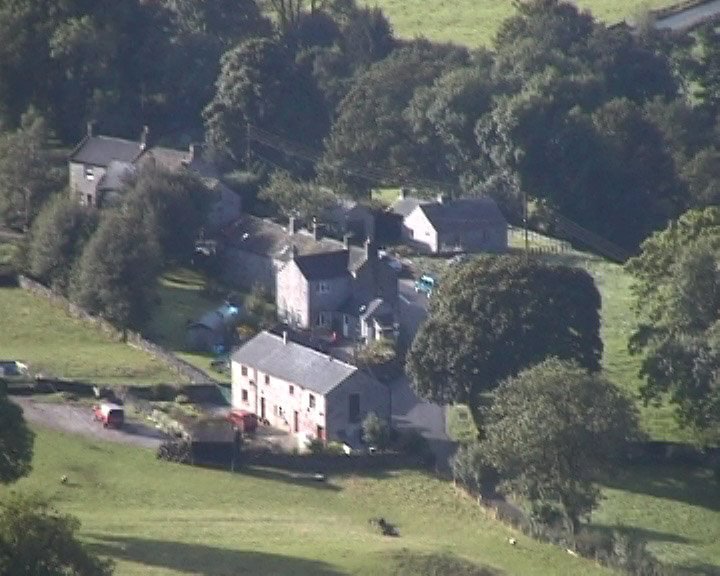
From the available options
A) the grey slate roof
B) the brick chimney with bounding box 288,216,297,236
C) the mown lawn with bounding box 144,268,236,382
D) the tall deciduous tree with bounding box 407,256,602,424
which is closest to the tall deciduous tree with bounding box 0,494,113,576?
the grey slate roof

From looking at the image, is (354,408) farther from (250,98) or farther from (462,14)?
(462,14)

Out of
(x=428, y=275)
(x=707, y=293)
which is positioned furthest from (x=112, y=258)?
(x=707, y=293)

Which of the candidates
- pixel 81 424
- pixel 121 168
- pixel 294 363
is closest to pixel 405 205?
pixel 121 168

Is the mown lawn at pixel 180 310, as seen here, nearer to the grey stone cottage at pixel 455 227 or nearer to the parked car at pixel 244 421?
the parked car at pixel 244 421

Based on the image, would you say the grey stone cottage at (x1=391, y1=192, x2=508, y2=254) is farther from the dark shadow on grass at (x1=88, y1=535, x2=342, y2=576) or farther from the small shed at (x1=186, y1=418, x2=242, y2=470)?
the dark shadow on grass at (x1=88, y1=535, x2=342, y2=576)

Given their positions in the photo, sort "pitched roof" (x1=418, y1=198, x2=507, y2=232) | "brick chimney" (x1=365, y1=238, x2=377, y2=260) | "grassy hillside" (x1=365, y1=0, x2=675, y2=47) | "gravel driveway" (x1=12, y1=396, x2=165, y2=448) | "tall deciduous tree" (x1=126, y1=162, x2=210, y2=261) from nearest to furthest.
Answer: "gravel driveway" (x1=12, y1=396, x2=165, y2=448) < "brick chimney" (x1=365, y1=238, x2=377, y2=260) < "tall deciduous tree" (x1=126, y1=162, x2=210, y2=261) < "pitched roof" (x1=418, y1=198, x2=507, y2=232) < "grassy hillside" (x1=365, y1=0, x2=675, y2=47)

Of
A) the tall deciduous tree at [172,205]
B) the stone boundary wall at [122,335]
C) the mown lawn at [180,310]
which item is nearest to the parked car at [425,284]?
the mown lawn at [180,310]

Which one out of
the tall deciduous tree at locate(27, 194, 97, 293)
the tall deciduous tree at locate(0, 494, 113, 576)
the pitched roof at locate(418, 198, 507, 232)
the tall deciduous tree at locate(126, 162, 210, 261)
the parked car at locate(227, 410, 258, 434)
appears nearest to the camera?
the tall deciduous tree at locate(0, 494, 113, 576)
